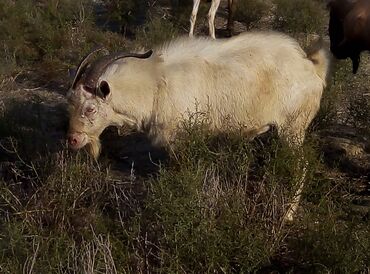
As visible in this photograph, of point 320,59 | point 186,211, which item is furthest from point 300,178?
point 320,59

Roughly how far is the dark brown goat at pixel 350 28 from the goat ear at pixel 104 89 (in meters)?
2.29

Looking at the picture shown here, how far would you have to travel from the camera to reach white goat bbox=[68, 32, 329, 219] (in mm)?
6055

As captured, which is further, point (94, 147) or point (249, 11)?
point (249, 11)

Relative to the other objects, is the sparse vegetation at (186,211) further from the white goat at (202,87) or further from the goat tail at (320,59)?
the goat tail at (320,59)

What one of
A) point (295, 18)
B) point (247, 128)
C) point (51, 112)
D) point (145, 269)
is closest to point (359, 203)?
point (247, 128)

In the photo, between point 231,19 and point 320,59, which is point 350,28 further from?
point 231,19

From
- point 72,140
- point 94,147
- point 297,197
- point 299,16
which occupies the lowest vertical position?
point 299,16

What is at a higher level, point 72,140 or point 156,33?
point 72,140

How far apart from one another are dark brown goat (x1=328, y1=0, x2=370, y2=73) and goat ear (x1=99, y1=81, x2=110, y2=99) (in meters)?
2.29

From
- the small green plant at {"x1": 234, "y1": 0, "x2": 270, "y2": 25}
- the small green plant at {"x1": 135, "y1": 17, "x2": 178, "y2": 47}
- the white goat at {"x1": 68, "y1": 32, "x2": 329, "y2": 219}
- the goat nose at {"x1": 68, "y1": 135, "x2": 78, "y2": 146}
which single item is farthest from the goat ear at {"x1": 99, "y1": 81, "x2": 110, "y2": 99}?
the small green plant at {"x1": 234, "y1": 0, "x2": 270, "y2": 25}

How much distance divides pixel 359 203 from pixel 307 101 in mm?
989

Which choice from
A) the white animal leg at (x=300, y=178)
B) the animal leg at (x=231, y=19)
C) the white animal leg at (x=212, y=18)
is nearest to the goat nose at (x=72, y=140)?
the white animal leg at (x=300, y=178)

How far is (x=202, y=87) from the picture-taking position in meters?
6.25

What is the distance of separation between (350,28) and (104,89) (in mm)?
2396
